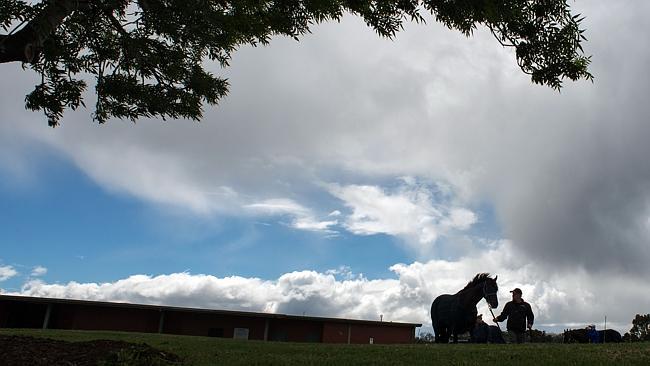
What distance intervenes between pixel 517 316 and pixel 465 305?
2.11m

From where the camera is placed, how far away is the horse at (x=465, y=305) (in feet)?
54.9

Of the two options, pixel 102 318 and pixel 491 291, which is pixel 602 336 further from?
pixel 102 318

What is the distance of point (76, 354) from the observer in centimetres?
882

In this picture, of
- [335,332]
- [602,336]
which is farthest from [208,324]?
[602,336]

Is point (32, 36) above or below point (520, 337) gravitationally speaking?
above

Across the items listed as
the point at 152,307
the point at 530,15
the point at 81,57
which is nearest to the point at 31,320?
the point at 152,307

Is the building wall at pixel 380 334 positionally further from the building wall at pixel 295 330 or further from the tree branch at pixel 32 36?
the tree branch at pixel 32 36

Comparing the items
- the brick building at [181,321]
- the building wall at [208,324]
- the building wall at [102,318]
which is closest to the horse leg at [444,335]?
the brick building at [181,321]

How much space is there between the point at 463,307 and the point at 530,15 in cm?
1189

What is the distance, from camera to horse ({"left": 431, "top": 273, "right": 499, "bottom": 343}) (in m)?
16.7

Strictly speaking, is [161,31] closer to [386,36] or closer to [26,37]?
[26,37]

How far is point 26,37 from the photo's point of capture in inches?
319

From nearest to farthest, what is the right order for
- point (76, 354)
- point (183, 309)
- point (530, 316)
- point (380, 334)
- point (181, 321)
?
point (76, 354) → point (530, 316) → point (183, 309) → point (181, 321) → point (380, 334)

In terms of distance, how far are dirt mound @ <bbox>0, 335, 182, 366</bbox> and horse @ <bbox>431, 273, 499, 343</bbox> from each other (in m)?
11.0
